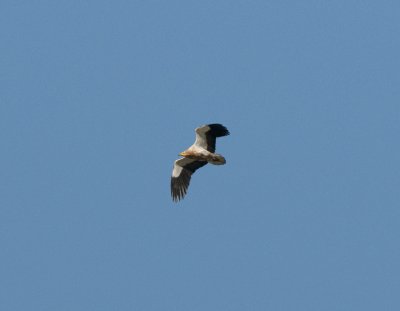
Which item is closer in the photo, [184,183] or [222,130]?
[222,130]

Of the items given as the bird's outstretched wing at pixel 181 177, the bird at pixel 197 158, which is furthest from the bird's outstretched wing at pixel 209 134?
the bird's outstretched wing at pixel 181 177

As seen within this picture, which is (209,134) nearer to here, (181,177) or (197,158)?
(197,158)

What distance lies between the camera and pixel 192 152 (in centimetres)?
3259

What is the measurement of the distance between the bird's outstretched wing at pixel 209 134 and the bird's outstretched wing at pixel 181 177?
1.58 meters

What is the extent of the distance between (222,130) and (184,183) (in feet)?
10.3

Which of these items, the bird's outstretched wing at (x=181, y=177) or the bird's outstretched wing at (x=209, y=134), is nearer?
the bird's outstretched wing at (x=209, y=134)

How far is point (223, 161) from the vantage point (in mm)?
31578

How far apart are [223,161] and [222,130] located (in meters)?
1.10

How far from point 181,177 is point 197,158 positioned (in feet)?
5.78

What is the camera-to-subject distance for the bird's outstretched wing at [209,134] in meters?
32.0

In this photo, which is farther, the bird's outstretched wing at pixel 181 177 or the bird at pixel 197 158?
the bird's outstretched wing at pixel 181 177

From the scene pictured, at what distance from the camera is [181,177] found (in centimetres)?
3428

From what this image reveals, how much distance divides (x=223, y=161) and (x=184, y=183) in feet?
10.2

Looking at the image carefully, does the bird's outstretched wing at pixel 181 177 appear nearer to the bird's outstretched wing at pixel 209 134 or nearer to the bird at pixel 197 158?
the bird at pixel 197 158
